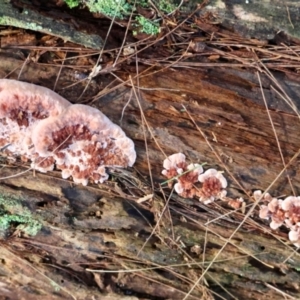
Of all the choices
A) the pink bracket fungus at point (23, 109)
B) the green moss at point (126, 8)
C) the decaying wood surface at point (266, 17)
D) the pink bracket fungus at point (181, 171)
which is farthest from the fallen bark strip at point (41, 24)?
the pink bracket fungus at point (181, 171)

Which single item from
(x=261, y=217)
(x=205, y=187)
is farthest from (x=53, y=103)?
(x=261, y=217)

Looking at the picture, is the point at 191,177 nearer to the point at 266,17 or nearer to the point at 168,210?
the point at 168,210

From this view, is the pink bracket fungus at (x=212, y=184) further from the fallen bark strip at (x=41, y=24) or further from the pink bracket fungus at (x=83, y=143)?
the fallen bark strip at (x=41, y=24)

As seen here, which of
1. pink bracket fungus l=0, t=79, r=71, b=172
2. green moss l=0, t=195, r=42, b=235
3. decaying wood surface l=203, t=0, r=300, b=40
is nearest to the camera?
pink bracket fungus l=0, t=79, r=71, b=172

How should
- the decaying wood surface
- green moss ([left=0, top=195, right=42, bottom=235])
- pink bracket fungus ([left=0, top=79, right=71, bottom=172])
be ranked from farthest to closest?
1. green moss ([left=0, top=195, right=42, bottom=235])
2. the decaying wood surface
3. pink bracket fungus ([left=0, top=79, right=71, bottom=172])

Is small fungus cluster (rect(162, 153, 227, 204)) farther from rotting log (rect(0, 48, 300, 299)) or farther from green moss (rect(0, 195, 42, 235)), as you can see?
green moss (rect(0, 195, 42, 235))

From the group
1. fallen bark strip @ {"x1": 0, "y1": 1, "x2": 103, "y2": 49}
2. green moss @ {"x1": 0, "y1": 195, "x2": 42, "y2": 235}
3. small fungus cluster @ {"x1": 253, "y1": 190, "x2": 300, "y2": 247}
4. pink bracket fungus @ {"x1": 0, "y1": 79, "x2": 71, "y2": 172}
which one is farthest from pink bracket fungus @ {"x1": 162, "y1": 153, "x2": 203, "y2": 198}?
green moss @ {"x1": 0, "y1": 195, "x2": 42, "y2": 235}
